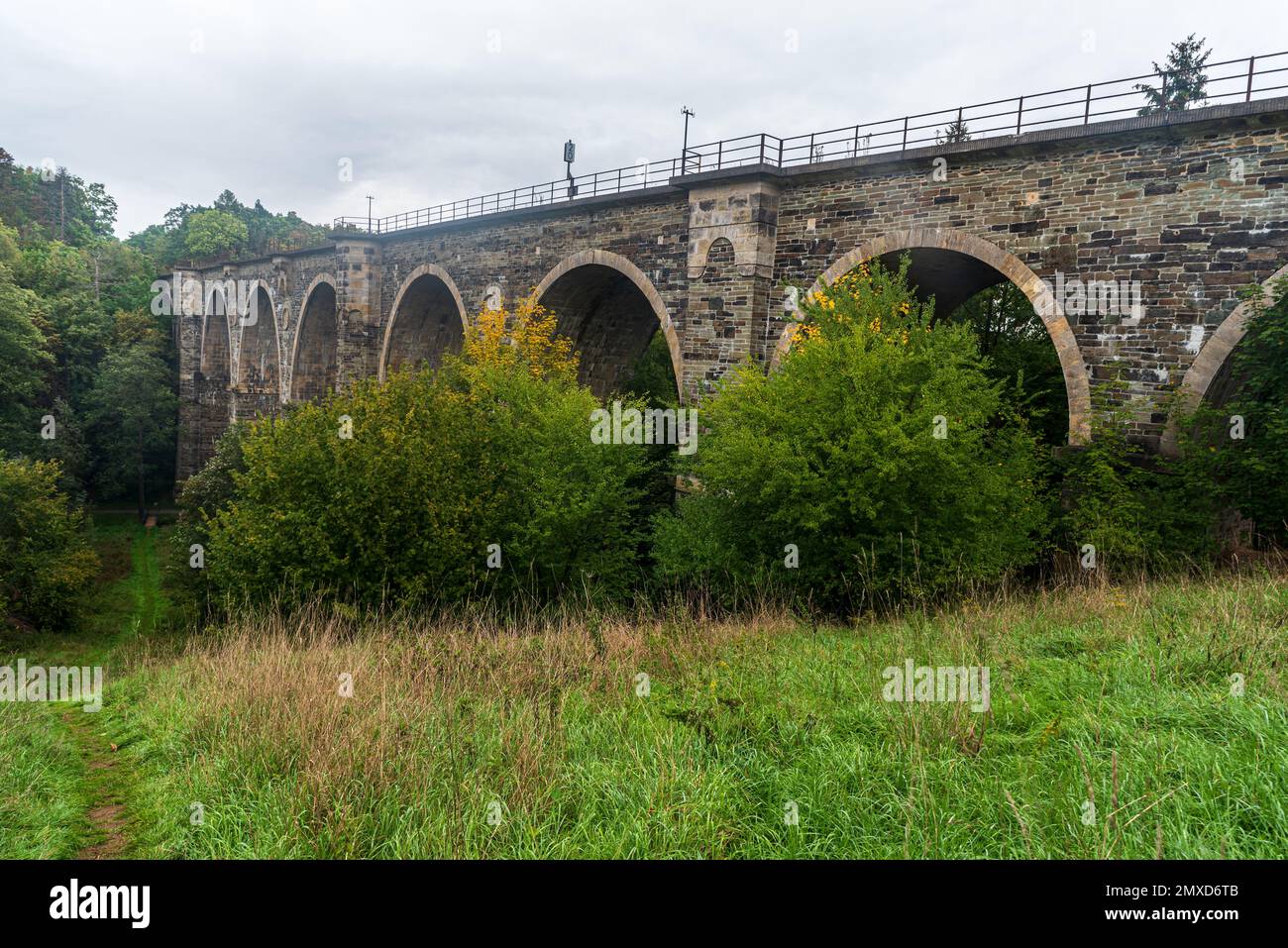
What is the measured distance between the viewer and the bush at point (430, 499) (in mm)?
16234

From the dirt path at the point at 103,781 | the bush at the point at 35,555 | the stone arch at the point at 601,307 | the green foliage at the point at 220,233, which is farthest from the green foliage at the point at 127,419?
A: the dirt path at the point at 103,781

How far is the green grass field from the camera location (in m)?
3.87

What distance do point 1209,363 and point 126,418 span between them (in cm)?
5607

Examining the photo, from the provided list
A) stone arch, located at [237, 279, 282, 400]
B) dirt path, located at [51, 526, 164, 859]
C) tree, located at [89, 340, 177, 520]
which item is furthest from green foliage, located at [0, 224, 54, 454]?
dirt path, located at [51, 526, 164, 859]

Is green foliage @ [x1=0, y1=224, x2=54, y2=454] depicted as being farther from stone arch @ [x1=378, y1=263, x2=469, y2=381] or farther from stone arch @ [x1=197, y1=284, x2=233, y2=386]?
stone arch @ [x1=378, y1=263, x2=469, y2=381]

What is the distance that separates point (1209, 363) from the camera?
13.9 m

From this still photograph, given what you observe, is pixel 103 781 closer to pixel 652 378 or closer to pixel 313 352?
pixel 652 378

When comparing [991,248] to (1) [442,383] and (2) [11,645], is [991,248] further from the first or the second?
(2) [11,645]

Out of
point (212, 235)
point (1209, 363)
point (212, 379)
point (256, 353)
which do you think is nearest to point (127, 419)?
point (212, 379)

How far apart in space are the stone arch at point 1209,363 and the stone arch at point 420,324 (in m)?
25.5

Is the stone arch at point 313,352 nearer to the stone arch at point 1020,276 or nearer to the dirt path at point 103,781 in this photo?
the stone arch at point 1020,276

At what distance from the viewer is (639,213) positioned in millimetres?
23062

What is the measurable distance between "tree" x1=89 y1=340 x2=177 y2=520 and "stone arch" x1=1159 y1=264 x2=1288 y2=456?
52915 millimetres
